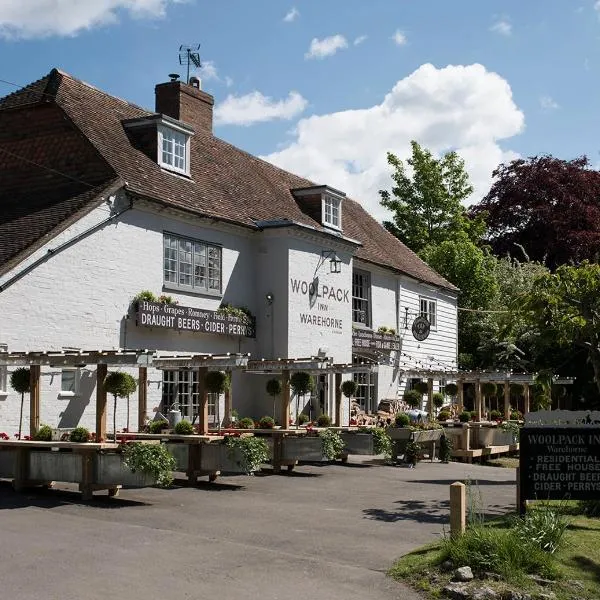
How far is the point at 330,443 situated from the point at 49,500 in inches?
260

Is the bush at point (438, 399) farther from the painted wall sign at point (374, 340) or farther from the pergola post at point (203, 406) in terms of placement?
the pergola post at point (203, 406)

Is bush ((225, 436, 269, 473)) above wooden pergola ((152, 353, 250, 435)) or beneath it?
beneath

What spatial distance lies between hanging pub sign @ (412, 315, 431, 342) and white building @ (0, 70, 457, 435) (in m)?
2.82

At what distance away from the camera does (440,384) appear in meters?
33.9

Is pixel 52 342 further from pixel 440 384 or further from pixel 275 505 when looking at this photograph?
pixel 440 384

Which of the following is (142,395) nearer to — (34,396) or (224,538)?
(34,396)

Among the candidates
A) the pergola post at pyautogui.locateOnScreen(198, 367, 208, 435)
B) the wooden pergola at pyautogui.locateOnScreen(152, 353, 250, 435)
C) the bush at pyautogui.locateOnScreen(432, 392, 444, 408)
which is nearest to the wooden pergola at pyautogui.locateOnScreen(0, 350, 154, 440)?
the wooden pergola at pyautogui.locateOnScreen(152, 353, 250, 435)

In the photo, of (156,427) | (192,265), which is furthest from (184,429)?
(192,265)

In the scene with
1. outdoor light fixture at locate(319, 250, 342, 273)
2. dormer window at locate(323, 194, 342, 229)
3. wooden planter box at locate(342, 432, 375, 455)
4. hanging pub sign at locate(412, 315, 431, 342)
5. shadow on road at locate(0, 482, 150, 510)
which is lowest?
shadow on road at locate(0, 482, 150, 510)

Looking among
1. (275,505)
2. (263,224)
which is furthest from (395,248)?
(275,505)

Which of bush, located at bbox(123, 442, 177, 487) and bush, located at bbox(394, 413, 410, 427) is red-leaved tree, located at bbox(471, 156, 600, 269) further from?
bush, located at bbox(123, 442, 177, 487)

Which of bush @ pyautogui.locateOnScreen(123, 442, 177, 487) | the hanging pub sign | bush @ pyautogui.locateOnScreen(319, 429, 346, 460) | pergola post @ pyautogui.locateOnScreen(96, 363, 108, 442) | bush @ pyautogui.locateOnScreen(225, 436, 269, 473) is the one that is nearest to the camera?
bush @ pyautogui.locateOnScreen(123, 442, 177, 487)

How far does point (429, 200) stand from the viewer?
147ft

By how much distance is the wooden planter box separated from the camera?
67.5 feet
